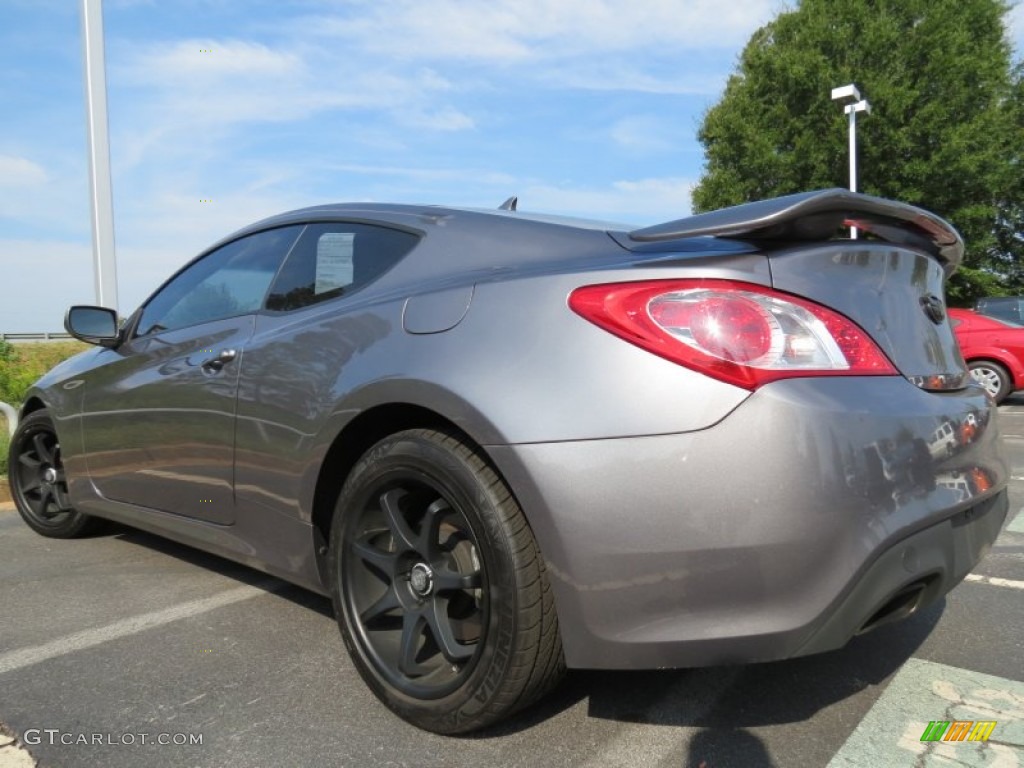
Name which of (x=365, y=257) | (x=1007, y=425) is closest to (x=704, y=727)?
(x=365, y=257)

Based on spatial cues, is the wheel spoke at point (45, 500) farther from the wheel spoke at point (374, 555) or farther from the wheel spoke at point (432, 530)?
the wheel spoke at point (432, 530)

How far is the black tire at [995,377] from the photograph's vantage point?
1112 cm

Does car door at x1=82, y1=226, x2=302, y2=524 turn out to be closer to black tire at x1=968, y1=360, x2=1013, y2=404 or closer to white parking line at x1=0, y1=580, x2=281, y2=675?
white parking line at x1=0, y1=580, x2=281, y2=675

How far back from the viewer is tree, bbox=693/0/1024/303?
68.5 feet

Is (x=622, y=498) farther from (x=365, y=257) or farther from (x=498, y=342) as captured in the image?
(x=365, y=257)

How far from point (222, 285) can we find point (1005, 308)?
11935 millimetres

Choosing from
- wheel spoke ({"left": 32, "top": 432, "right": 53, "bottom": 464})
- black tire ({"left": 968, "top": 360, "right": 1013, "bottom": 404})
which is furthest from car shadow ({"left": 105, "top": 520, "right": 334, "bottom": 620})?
black tire ({"left": 968, "top": 360, "right": 1013, "bottom": 404})

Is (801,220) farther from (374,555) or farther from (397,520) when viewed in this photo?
(374,555)

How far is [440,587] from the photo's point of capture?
2.16 meters

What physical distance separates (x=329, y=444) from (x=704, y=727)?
4.23 ft

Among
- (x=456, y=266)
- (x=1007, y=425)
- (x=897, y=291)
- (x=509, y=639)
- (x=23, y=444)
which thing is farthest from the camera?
(x=1007, y=425)

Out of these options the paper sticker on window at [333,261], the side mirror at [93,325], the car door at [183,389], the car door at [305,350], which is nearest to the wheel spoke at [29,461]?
the car door at [183,389]

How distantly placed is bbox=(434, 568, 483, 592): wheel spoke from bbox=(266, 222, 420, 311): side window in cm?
97

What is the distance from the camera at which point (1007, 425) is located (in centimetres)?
965
